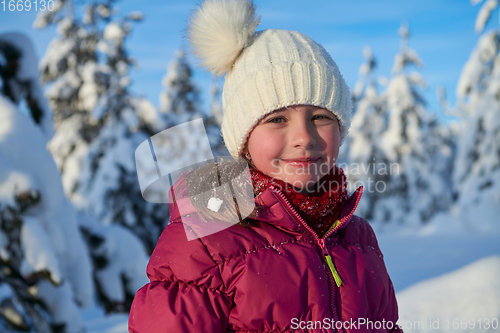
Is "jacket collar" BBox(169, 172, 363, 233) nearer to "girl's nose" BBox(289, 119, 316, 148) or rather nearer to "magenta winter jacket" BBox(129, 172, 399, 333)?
"magenta winter jacket" BBox(129, 172, 399, 333)

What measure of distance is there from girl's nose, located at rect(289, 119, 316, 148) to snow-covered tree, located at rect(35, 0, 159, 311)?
411 inches

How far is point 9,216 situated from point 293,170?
3389 mm

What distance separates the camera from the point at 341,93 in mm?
1794

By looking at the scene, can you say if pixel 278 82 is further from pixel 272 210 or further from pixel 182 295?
pixel 182 295

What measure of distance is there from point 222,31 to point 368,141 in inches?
942

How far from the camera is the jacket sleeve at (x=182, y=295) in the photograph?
1.38 meters

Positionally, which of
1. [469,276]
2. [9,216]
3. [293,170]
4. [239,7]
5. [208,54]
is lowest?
[469,276]

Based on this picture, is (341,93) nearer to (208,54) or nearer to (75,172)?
(208,54)

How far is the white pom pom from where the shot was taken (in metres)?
1.84

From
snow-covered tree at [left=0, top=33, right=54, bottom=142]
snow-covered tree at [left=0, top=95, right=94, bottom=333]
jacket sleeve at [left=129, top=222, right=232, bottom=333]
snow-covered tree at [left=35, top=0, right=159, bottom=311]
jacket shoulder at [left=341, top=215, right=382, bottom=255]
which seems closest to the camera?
jacket sleeve at [left=129, top=222, right=232, bottom=333]

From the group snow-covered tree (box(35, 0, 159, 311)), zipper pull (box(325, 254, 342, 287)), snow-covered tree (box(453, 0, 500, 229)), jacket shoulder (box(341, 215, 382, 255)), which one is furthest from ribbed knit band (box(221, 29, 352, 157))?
snow-covered tree (box(453, 0, 500, 229))

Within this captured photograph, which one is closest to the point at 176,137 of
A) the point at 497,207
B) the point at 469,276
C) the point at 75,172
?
the point at 469,276

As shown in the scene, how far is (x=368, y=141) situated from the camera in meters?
24.5

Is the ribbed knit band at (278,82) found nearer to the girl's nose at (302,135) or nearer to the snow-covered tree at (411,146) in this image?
the girl's nose at (302,135)
